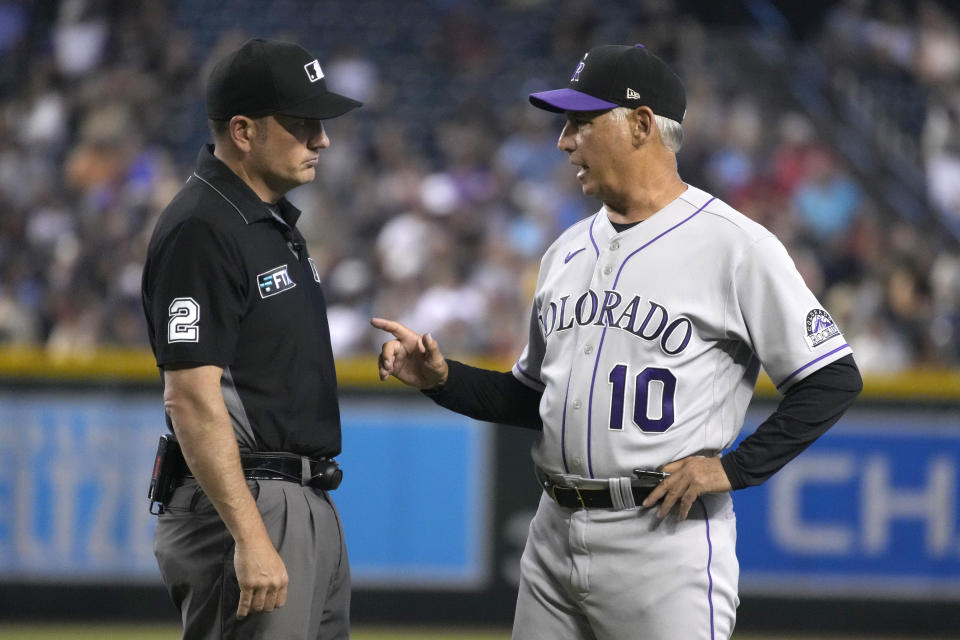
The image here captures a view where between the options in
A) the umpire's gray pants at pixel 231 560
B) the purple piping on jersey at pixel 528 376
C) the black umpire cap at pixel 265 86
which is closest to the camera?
the umpire's gray pants at pixel 231 560

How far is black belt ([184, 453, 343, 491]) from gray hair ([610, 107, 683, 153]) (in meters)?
1.21

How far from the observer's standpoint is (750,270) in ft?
10.8

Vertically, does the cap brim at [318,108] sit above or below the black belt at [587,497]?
above

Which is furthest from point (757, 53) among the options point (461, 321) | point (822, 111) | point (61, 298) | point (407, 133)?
point (61, 298)

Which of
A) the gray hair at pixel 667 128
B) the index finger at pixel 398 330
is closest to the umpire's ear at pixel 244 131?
the index finger at pixel 398 330

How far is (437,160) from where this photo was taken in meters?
11.6

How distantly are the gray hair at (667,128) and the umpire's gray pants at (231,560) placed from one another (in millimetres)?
1290

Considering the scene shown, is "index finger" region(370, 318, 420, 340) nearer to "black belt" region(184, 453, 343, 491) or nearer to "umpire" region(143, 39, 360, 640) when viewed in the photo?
"umpire" region(143, 39, 360, 640)

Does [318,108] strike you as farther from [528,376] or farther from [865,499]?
[865,499]

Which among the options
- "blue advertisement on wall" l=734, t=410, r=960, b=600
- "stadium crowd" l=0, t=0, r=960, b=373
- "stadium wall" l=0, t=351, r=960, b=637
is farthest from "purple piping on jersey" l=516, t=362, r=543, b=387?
"stadium crowd" l=0, t=0, r=960, b=373

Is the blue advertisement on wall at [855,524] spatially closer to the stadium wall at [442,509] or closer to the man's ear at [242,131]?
the stadium wall at [442,509]

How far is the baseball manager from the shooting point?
326cm

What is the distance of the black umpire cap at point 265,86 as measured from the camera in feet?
10.6

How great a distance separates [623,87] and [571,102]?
0.47 ft
